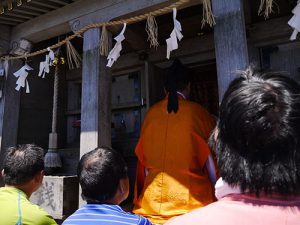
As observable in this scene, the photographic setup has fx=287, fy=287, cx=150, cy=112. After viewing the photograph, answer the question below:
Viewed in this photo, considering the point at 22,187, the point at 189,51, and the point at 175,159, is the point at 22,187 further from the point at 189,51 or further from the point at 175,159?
the point at 189,51

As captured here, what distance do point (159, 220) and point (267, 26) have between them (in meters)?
3.05

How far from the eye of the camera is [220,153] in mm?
1016

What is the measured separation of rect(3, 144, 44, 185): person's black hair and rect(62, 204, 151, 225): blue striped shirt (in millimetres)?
801

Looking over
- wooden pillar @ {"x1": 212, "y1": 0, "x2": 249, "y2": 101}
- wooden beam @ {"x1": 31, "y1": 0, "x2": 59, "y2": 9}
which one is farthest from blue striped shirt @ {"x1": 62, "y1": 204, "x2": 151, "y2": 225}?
wooden beam @ {"x1": 31, "y1": 0, "x2": 59, "y2": 9}

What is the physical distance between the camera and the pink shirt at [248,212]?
32.4 inches

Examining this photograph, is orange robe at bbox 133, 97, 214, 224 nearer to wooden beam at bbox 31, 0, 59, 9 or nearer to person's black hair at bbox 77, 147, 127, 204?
person's black hair at bbox 77, 147, 127, 204

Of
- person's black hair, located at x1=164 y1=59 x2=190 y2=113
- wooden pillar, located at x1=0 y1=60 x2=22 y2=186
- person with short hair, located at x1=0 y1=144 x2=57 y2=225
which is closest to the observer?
person with short hair, located at x1=0 y1=144 x2=57 y2=225

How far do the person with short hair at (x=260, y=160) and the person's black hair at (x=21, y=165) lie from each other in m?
1.62

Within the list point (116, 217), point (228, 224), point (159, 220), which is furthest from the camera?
point (159, 220)

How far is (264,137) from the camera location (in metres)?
0.89

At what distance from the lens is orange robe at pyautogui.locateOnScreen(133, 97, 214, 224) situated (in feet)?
8.82

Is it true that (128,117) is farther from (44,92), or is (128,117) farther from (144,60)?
(44,92)

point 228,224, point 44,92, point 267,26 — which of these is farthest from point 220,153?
point 44,92

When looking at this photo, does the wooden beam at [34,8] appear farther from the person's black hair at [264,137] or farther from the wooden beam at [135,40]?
the person's black hair at [264,137]
